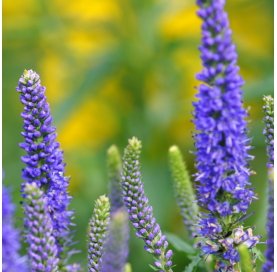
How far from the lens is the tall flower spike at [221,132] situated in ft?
3.41

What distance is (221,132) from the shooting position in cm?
108

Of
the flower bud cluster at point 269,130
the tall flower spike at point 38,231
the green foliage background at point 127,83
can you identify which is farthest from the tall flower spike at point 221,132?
the green foliage background at point 127,83

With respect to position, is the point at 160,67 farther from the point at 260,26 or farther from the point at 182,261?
the point at 182,261

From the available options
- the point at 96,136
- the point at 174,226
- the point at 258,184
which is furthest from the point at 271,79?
the point at 96,136

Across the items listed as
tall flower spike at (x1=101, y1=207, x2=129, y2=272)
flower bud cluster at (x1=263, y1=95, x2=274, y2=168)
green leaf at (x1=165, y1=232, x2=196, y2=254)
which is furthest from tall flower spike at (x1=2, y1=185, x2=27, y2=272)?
green leaf at (x1=165, y1=232, x2=196, y2=254)

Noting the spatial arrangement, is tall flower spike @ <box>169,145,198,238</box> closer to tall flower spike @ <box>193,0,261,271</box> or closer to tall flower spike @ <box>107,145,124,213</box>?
tall flower spike @ <box>107,145,124,213</box>

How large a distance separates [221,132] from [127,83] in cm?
304

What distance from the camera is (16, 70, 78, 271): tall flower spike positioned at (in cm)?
118

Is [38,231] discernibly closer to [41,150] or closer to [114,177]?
[41,150]

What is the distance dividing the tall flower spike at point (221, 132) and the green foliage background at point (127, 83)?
2.06 metres

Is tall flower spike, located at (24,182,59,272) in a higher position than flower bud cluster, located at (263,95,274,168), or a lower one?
lower

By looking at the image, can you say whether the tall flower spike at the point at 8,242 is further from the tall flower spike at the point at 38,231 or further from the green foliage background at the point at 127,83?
the green foliage background at the point at 127,83

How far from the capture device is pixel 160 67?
12.8 feet

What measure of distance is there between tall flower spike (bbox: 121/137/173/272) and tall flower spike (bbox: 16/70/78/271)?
0.19 metres
